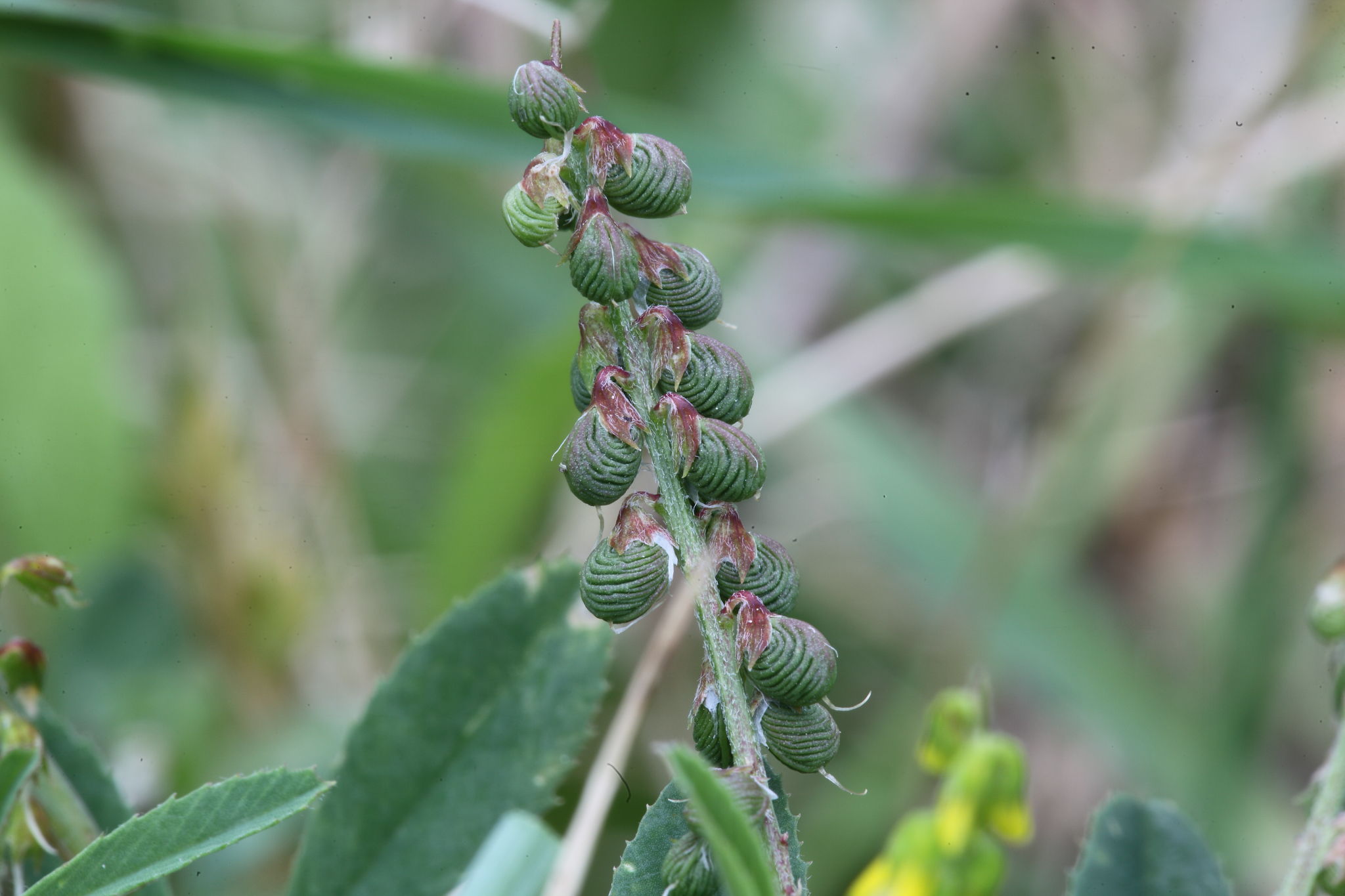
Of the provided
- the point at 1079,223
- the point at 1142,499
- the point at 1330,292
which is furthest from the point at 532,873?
the point at 1142,499

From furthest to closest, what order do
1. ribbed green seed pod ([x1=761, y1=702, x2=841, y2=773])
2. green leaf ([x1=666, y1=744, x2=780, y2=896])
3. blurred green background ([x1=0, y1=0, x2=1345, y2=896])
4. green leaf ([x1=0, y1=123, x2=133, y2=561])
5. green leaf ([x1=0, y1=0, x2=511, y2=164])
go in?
green leaf ([x1=0, y1=123, x2=133, y2=561]) < blurred green background ([x1=0, y1=0, x2=1345, y2=896]) < green leaf ([x1=0, y1=0, x2=511, y2=164]) < ribbed green seed pod ([x1=761, y1=702, x2=841, y2=773]) < green leaf ([x1=666, y1=744, x2=780, y2=896])

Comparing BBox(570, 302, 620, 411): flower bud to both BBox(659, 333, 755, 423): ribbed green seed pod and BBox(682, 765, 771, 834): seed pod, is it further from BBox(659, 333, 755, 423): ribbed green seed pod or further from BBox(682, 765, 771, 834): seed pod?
BBox(682, 765, 771, 834): seed pod

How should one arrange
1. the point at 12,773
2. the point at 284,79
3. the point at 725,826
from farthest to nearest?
1. the point at 284,79
2. the point at 12,773
3. the point at 725,826

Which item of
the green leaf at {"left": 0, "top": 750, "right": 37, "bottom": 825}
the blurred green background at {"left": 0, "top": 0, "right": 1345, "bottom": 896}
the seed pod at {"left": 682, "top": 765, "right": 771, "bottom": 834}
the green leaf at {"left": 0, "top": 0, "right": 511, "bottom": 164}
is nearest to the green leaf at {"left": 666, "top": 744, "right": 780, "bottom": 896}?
the seed pod at {"left": 682, "top": 765, "right": 771, "bottom": 834}

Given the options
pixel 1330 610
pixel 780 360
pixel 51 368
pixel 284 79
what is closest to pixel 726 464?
pixel 1330 610

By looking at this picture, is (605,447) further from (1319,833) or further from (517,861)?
(1319,833)

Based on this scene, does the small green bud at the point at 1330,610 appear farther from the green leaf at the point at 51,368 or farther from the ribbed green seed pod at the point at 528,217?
the green leaf at the point at 51,368
